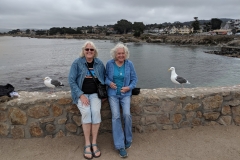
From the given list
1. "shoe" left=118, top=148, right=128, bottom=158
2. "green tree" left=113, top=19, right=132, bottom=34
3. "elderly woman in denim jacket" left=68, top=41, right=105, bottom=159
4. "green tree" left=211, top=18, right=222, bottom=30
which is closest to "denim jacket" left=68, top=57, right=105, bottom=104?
"elderly woman in denim jacket" left=68, top=41, right=105, bottom=159

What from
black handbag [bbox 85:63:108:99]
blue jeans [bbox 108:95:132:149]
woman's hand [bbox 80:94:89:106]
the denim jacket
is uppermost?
the denim jacket

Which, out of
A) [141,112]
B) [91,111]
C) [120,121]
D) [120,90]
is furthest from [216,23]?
[91,111]

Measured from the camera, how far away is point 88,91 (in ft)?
11.5

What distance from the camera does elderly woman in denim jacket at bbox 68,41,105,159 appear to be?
10.9 feet

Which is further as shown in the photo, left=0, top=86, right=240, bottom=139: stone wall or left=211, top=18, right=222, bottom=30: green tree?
left=211, top=18, right=222, bottom=30: green tree

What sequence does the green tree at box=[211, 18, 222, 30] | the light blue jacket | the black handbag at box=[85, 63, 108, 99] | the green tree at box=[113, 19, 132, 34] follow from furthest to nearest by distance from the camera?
1. the green tree at box=[113, 19, 132, 34]
2. the green tree at box=[211, 18, 222, 30]
3. the light blue jacket
4. the black handbag at box=[85, 63, 108, 99]

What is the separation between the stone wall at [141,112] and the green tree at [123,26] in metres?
124

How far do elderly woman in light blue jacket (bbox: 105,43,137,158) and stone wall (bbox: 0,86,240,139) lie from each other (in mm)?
268

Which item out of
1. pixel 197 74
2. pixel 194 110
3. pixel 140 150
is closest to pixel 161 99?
pixel 194 110

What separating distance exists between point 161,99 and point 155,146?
0.81m

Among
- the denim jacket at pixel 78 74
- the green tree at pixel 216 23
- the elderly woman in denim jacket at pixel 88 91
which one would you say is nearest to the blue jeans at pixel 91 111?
the elderly woman in denim jacket at pixel 88 91

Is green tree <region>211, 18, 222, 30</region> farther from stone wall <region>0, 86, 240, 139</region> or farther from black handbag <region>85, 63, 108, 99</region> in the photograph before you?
black handbag <region>85, 63, 108, 99</region>

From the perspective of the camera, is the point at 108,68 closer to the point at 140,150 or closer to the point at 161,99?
the point at 161,99

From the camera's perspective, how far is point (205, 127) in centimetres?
399
